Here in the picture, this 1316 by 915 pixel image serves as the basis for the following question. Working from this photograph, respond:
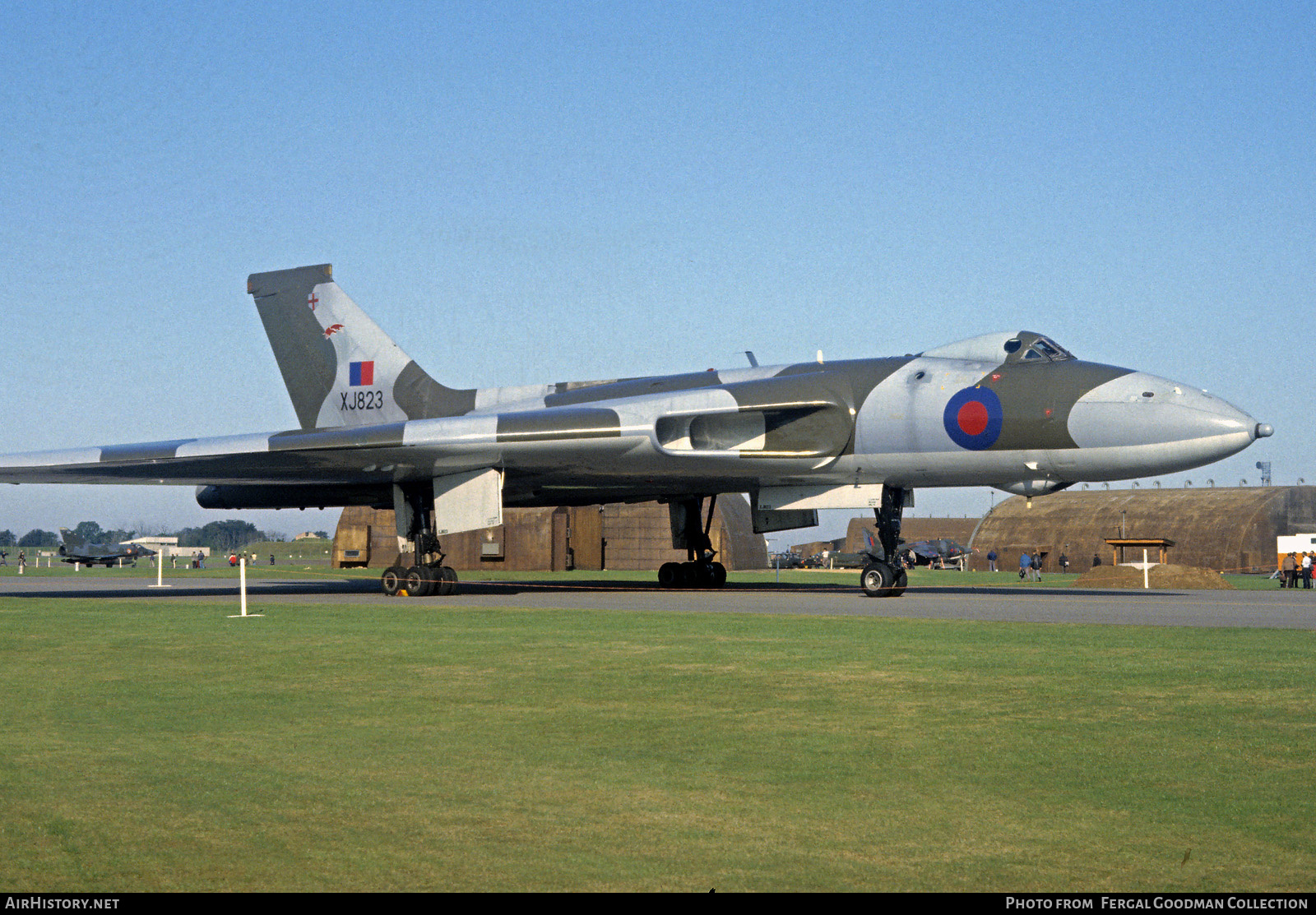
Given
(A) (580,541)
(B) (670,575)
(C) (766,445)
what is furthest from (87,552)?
(C) (766,445)

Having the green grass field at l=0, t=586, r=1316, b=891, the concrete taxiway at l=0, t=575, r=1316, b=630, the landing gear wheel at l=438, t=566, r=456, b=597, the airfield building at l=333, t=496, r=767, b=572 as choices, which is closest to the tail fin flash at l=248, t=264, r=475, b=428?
the concrete taxiway at l=0, t=575, r=1316, b=630

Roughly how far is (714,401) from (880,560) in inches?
152

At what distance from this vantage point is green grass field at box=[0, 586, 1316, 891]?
4152mm

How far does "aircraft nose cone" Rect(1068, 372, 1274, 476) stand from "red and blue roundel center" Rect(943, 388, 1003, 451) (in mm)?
1181

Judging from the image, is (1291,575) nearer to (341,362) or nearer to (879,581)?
(879,581)

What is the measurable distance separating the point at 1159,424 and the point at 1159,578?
513 inches

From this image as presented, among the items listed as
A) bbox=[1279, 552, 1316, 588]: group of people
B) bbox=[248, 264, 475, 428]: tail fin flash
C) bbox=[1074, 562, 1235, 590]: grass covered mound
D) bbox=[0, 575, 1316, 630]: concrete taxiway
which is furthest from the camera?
bbox=[1279, 552, 1316, 588]: group of people

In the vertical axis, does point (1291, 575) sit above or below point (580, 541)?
below

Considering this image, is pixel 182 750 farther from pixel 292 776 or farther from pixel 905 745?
pixel 905 745

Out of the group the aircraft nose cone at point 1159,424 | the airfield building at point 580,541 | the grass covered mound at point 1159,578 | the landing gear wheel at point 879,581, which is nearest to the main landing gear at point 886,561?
the landing gear wheel at point 879,581

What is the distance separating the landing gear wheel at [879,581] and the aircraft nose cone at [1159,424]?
146 inches

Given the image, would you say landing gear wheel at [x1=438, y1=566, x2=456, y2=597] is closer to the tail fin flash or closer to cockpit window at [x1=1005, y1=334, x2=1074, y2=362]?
the tail fin flash

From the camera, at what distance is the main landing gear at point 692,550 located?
2689cm

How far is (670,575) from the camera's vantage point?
1073 inches
